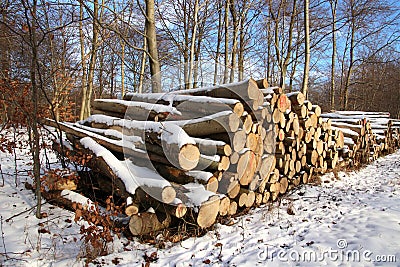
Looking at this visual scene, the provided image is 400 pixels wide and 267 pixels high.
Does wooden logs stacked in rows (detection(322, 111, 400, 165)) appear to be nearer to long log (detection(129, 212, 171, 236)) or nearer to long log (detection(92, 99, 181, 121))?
long log (detection(92, 99, 181, 121))

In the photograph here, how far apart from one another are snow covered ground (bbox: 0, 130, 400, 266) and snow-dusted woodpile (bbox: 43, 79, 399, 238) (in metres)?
0.37

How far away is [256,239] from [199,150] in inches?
57.5

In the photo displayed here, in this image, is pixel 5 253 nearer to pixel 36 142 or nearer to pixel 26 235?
pixel 26 235

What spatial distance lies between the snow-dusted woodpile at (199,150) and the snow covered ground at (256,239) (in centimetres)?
37

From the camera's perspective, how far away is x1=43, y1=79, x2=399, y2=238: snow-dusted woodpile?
347 cm

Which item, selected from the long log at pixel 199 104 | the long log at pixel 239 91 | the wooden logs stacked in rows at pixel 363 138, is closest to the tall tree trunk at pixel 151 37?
the long log at pixel 199 104

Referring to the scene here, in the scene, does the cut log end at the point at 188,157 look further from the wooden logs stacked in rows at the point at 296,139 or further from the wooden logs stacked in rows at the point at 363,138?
the wooden logs stacked in rows at the point at 363,138

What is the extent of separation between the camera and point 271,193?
198 inches

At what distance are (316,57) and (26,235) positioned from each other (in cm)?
2246

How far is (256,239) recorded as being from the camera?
3.45 metres

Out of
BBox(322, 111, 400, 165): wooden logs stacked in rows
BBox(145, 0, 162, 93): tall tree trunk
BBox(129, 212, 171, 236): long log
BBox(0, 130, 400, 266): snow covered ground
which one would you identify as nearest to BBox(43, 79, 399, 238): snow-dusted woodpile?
BBox(129, 212, 171, 236): long log

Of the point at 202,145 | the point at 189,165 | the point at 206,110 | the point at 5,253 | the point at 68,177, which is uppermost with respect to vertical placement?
the point at 206,110

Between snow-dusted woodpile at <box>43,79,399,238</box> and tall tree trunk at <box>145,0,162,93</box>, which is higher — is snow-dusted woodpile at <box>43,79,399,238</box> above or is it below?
below

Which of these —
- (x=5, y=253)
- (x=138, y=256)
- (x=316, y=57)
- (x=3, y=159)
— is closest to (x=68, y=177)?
(x=5, y=253)
